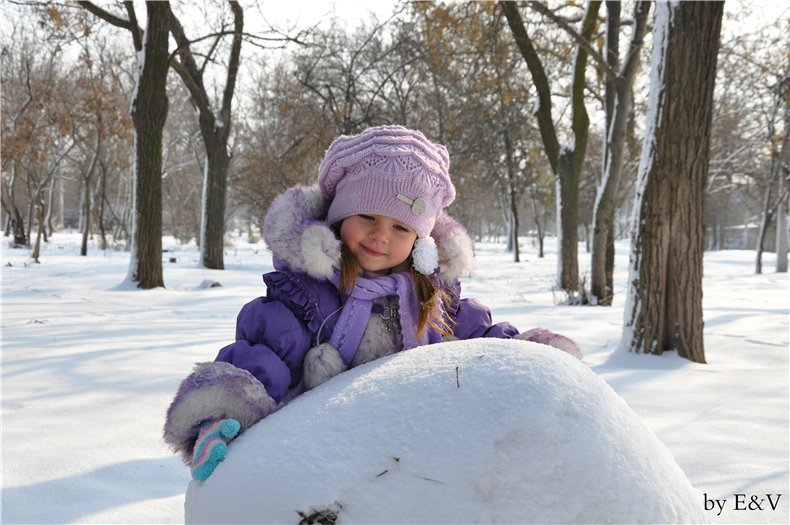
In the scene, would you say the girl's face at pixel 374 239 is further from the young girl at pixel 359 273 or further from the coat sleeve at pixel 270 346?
the coat sleeve at pixel 270 346

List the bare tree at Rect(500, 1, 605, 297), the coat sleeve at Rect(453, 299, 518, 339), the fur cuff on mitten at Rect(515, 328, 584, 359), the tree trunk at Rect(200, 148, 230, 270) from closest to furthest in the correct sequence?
the fur cuff on mitten at Rect(515, 328, 584, 359)
the coat sleeve at Rect(453, 299, 518, 339)
the bare tree at Rect(500, 1, 605, 297)
the tree trunk at Rect(200, 148, 230, 270)

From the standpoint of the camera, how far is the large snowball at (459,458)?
987 millimetres

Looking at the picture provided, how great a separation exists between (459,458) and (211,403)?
0.57 metres

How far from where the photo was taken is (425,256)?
5.53ft

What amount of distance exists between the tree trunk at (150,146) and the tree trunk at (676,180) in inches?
269

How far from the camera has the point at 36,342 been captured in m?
4.13

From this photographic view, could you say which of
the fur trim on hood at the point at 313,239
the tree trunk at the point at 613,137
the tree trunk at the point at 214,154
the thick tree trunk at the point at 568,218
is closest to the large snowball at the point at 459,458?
the fur trim on hood at the point at 313,239

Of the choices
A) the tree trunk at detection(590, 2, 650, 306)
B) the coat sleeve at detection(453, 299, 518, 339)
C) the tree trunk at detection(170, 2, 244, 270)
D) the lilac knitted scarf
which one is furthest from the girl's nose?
the tree trunk at detection(170, 2, 244, 270)

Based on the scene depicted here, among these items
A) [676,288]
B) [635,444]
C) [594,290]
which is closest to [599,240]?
[594,290]

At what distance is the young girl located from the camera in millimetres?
1462

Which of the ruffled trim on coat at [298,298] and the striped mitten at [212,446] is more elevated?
the ruffled trim on coat at [298,298]

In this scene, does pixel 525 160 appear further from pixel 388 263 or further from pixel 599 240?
pixel 388 263

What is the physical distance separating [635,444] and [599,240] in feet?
24.6

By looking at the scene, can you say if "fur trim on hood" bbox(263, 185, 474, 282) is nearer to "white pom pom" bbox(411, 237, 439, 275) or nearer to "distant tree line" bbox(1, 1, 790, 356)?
"white pom pom" bbox(411, 237, 439, 275)
